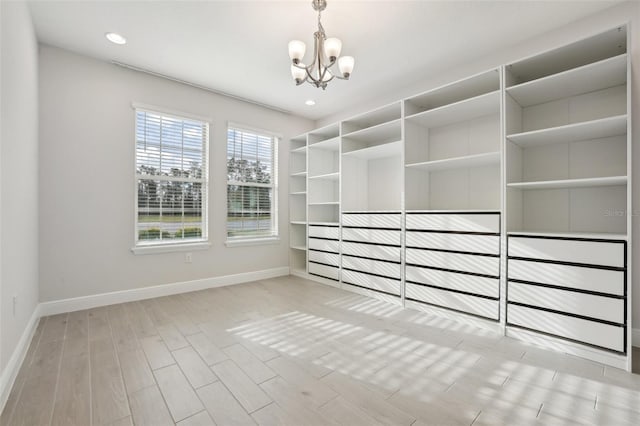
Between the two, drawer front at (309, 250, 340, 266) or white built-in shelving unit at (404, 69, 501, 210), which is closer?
white built-in shelving unit at (404, 69, 501, 210)

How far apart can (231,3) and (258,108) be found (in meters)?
2.13

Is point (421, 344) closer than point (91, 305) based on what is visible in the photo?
Yes

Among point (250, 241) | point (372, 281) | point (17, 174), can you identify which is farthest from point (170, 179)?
point (372, 281)

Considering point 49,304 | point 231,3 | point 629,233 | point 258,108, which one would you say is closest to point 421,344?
point 629,233

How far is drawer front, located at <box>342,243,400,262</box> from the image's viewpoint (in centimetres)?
331

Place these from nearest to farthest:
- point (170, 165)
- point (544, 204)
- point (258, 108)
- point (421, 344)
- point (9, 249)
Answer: point (9, 249) < point (421, 344) < point (544, 204) < point (170, 165) < point (258, 108)

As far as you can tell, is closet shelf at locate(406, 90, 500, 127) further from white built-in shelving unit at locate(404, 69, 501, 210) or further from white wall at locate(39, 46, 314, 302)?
white wall at locate(39, 46, 314, 302)

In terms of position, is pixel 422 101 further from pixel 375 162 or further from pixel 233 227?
pixel 233 227

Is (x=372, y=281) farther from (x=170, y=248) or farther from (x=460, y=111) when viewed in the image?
(x=170, y=248)

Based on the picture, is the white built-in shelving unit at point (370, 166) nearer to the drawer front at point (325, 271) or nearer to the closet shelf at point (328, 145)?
the closet shelf at point (328, 145)

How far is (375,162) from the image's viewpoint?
4199 mm

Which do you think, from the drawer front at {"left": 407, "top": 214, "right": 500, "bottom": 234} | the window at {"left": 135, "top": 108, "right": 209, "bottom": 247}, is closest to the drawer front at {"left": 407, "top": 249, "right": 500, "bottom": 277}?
the drawer front at {"left": 407, "top": 214, "right": 500, "bottom": 234}

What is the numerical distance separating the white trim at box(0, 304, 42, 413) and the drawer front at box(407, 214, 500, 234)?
325 cm

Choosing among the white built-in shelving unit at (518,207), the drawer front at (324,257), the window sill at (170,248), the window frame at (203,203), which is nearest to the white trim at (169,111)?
the window frame at (203,203)
